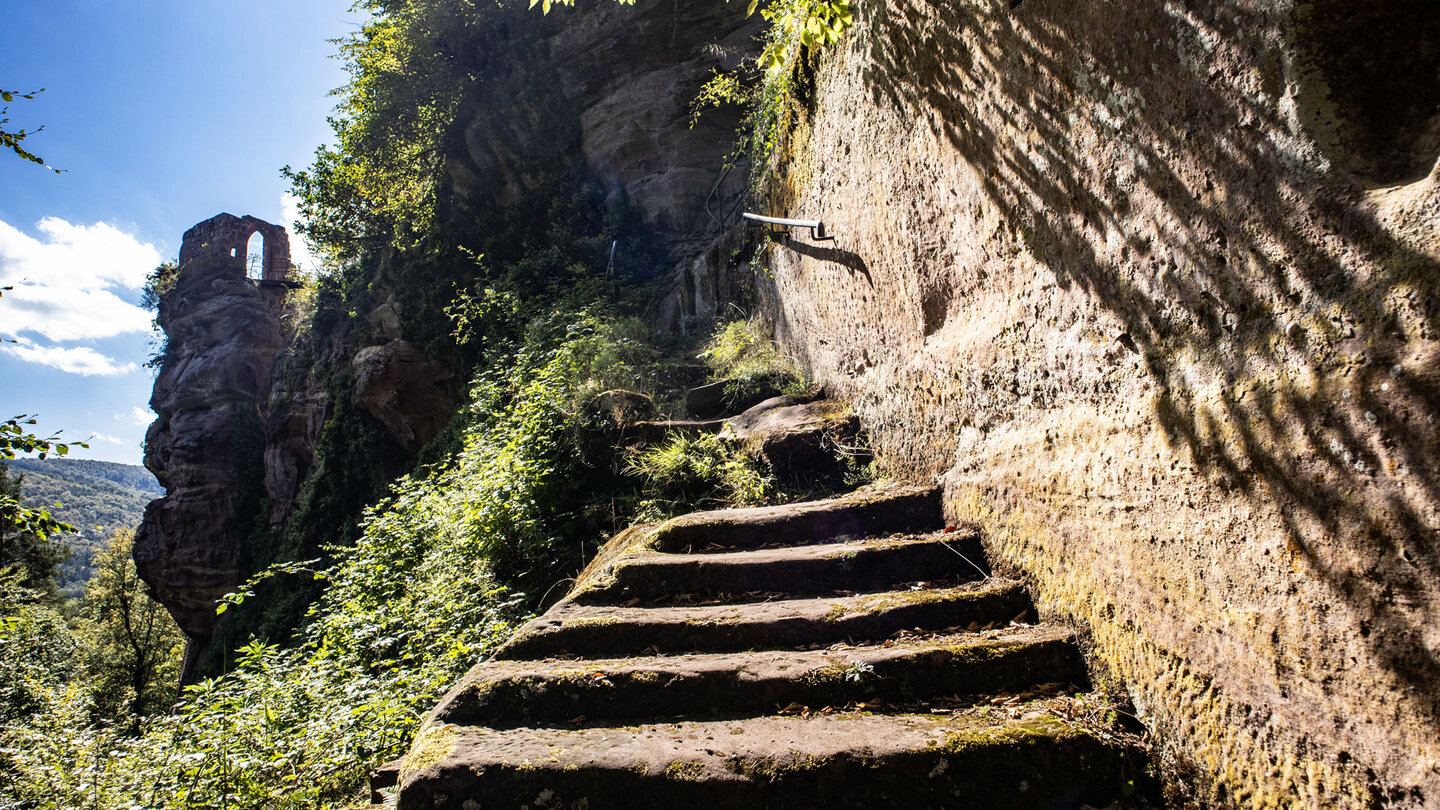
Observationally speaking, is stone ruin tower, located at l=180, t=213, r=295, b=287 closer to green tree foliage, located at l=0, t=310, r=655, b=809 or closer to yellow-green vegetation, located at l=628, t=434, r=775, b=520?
green tree foliage, located at l=0, t=310, r=655, b=809

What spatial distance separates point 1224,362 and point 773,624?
5.36ft

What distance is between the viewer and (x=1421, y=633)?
1.08 metres

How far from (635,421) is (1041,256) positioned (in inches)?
141

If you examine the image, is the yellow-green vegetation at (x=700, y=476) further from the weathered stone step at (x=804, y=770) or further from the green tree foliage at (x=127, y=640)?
the green tree foliage at (x=127, y=640)

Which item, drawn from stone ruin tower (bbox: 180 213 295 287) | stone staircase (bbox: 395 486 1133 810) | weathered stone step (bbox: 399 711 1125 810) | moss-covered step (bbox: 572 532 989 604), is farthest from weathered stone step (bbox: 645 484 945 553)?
stone ruin tower (bbox: 180 213 295 287)

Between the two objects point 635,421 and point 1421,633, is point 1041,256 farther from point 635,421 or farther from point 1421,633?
point 635,421

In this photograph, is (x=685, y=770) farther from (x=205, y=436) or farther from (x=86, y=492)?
(x=86, y=492)

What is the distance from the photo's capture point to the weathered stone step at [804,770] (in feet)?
5.48

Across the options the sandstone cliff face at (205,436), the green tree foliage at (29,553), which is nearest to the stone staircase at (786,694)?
the green tree foliage at (29,553)

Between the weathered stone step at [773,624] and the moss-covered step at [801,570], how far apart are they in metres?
0.17

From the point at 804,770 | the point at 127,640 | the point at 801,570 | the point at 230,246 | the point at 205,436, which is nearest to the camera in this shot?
the point at 804,770

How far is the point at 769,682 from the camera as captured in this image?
210cm

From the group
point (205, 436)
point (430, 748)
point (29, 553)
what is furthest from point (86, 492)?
point (430, 748)

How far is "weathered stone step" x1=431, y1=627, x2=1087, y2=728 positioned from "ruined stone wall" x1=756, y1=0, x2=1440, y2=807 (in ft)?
0.78
